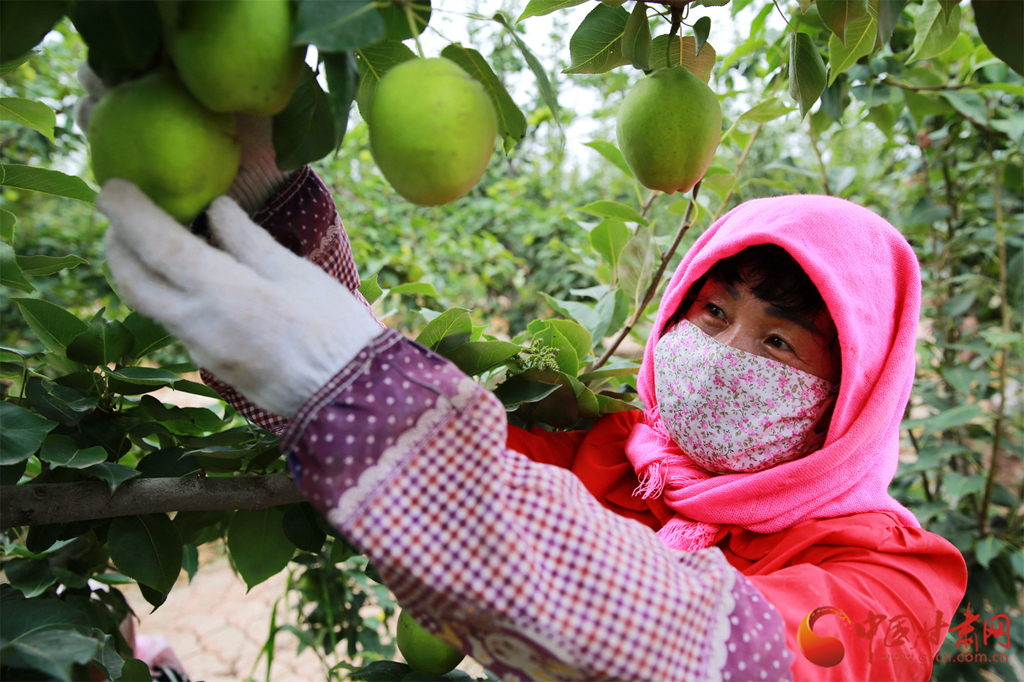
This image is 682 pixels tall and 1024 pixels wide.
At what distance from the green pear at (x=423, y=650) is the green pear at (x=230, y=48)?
0.67 m

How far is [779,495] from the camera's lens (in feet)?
2.74

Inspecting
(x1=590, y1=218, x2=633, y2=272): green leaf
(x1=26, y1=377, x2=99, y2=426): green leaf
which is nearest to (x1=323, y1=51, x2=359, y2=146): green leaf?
(x1=26, y1=377, x2=99, y2=426): green leaf

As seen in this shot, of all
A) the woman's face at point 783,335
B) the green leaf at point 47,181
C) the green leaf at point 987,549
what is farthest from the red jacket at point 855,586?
the green leaf at point 987,549

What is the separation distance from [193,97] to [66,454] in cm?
45

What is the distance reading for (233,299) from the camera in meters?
0.45

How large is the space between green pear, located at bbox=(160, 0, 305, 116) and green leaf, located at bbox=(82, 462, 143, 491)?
43 cm

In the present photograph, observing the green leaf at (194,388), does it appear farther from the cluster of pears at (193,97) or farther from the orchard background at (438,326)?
the cluster of pears at (193,97)

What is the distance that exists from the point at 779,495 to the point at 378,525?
1.92ft

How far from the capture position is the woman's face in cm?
89

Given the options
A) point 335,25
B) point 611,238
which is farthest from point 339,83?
point 611,238

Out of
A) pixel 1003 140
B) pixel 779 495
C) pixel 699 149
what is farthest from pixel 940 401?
pixel 699 149

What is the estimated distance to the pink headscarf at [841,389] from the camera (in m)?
0.83

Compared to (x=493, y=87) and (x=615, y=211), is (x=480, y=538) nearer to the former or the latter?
(x=493, y=87)

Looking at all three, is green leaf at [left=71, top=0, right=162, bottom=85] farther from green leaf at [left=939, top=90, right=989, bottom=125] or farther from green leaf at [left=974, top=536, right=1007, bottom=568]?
green leaf at [left=974, top=536, right=1007, bottom=568]
